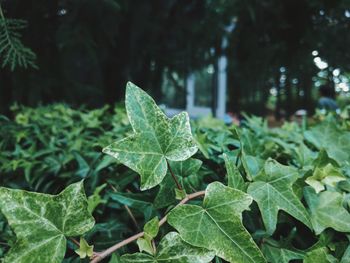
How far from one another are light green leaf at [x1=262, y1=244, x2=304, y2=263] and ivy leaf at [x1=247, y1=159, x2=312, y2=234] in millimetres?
64

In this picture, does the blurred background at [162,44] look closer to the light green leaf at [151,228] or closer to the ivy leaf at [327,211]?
the ivy leaf at [327,211]

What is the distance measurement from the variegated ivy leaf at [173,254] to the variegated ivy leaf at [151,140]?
0.30 ft

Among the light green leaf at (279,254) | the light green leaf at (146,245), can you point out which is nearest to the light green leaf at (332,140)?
the light green leaf at (279,254)

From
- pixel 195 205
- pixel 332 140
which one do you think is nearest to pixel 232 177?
pixel 195 205

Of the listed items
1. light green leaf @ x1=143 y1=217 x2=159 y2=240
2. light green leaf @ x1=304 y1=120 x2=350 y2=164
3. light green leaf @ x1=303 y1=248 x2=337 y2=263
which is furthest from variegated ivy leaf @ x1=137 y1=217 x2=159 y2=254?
light green leaf @ x1=304 y1=120 x2=350 y2=164

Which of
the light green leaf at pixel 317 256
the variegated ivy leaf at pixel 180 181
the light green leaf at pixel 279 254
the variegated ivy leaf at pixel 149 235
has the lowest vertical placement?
the light green leaf at pixel 279 254

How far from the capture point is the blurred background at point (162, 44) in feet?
7.04

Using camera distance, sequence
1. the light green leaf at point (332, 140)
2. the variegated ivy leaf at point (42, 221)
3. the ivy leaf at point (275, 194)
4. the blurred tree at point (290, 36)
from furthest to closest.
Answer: the blurred tree at point (290, 36) → the light green leaf at point (332, 140) → the ivy leaf at point (275, 194) → the variegated ivy leaf at point (42, 221)

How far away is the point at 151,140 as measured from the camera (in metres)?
0.59

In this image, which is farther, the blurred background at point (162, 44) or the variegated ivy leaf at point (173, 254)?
the blurred background at point (162, 44)

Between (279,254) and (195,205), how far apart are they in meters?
0.20

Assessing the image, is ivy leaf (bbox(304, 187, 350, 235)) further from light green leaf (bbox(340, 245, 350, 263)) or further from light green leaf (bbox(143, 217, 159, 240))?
light green leaf (bbox(143, 217, 159, 240))

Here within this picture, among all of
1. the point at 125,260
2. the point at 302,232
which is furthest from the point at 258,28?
the point at 125,260

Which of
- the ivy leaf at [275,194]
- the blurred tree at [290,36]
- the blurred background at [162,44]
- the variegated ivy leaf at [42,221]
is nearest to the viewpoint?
the variegated ivy leaf at [42,221]
